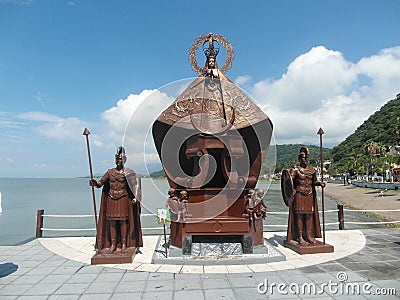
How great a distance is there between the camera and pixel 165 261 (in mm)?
5820

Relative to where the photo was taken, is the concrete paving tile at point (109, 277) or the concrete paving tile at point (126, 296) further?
the concrete paving tile at point (109, 277)

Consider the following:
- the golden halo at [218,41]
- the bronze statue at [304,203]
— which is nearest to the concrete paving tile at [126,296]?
the bronze statue at [304,203]

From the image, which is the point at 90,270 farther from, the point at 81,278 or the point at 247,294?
the point at 247,294

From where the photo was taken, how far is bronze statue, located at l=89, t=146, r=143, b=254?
20.4ft

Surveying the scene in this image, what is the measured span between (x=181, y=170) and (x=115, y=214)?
177 centimetres

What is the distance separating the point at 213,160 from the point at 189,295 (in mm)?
3040

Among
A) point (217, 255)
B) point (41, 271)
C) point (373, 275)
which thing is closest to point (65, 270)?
point (41, 271)

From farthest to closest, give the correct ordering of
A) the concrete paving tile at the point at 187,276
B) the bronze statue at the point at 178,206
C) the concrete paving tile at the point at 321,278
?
the bronze statue at the point at 178,206
the concrete paving tile at the point at 187,276
the concrete paving tile at the point at 321,278

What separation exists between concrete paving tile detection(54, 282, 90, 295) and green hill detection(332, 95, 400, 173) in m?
42.1

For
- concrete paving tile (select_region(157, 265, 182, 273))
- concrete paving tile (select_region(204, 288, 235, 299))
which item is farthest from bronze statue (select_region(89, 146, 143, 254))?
concrete paving tile (select_region(204, 288, 235, 299))

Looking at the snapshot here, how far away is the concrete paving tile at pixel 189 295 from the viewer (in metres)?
4.24

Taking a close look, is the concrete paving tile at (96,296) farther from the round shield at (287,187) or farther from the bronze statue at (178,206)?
the round shield at (287,187)

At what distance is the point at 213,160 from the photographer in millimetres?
6703

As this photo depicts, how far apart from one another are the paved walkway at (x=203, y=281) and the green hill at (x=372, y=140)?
39.0 meters
